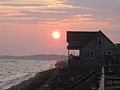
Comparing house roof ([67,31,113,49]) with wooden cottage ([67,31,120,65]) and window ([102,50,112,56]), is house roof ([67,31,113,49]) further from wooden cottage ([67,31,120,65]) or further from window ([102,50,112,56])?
window ([102,50,112,56])

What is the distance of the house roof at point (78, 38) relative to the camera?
49.4 metres

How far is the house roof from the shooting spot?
49375 millimetres

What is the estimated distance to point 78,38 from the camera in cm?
5025

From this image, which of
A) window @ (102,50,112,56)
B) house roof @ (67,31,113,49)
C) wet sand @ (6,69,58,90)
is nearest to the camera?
wet sand @ (6,69,58,90)

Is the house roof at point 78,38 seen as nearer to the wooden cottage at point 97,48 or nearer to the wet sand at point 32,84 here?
the wooden cottage at point 97,48

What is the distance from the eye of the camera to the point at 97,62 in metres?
47.6

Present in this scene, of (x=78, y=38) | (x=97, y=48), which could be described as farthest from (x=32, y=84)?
(x=97, y=48)

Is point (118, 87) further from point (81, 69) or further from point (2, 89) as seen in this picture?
point (2, 89)

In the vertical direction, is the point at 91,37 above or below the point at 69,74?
above

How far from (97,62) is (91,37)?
366cm

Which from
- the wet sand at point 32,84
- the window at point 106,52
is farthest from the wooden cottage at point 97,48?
the wet sand at point 32,84

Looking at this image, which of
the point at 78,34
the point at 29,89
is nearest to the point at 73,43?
the point at 78,34

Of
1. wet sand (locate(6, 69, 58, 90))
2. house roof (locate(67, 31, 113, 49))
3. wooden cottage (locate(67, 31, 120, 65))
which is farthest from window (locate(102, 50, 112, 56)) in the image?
wet sand (locate(6, 69, 58, 90))

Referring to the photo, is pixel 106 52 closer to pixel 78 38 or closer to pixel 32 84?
pixel 78 38
